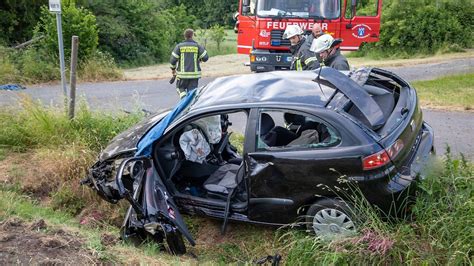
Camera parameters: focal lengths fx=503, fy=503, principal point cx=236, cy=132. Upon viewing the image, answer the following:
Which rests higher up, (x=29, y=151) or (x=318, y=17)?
(x=318, y=17)

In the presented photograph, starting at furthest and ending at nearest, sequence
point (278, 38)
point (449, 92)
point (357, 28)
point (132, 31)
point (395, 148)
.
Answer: point (132, 31) < point (357, 28) < point (278, 38) < point (449, 92) < point (395, 148)

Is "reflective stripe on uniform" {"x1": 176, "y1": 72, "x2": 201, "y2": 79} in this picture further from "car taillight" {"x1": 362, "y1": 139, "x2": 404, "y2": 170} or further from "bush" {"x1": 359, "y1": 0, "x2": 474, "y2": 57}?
"bush" {"x1": 359, "y1": 0, "x2": 474, "y2": 57}

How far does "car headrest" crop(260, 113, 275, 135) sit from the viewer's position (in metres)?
4.72

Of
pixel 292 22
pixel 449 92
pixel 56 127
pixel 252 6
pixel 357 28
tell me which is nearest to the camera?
pixel 56 127

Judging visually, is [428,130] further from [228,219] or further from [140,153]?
[140,153]

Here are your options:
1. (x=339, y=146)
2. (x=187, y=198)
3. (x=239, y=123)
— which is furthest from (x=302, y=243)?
(x=239, y=123)

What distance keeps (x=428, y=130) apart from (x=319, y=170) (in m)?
1.63

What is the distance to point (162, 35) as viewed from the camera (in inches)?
1060

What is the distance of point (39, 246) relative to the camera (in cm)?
420

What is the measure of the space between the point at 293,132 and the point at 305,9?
6.56 meters

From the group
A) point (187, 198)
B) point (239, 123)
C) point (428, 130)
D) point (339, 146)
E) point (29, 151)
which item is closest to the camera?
point (339, 146)

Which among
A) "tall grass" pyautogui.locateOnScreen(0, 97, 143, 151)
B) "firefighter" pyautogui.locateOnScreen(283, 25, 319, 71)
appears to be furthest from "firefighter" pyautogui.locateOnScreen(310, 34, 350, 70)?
"tall grass" pyautogui.locateOnScreen(0, 97, 143, 151)

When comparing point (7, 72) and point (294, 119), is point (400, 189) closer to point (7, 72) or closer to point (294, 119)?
point (294, 119)

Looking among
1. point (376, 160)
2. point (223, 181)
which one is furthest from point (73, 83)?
point (376, 160)
